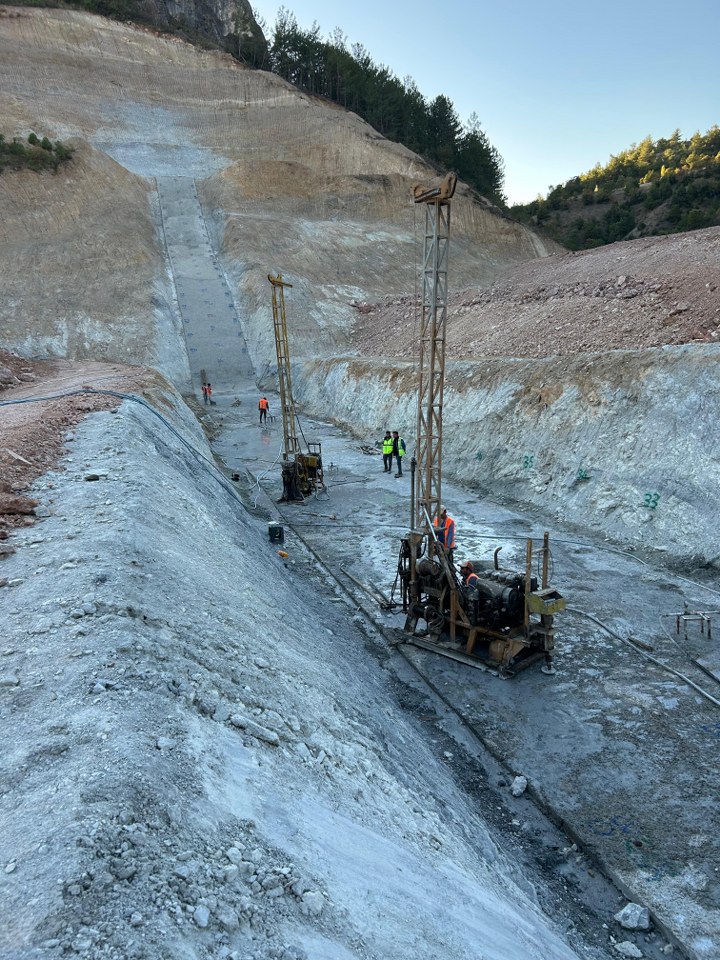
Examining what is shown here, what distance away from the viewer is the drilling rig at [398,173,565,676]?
9953 mm

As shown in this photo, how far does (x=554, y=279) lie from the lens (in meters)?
29.9

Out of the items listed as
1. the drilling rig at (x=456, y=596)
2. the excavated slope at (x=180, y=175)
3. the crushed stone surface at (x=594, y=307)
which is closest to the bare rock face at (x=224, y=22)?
the excavated slope at (x=180, y=175)

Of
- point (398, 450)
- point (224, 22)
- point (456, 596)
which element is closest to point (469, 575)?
point (456, 596)

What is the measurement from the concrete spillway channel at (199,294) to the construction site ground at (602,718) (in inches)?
854

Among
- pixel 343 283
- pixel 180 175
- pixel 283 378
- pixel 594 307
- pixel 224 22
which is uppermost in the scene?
pixel 224 22

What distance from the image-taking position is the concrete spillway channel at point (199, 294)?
118 ft

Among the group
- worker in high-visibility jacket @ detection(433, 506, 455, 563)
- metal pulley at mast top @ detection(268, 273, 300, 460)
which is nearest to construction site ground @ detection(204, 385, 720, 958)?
worker in high-visibility jacket @ detection(433, 506, 455, 563)

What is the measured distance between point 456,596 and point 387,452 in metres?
11.2

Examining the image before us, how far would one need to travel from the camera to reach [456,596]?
1070 cm

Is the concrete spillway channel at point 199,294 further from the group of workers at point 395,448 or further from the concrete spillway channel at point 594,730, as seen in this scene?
the concrete spillway channel at point 594,730

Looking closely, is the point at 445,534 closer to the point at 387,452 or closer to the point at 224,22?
the point at 387,452

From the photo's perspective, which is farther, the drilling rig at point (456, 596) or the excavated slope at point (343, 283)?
the excavated slope at point (343, 283)

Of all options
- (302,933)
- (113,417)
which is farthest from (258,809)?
(113,417)

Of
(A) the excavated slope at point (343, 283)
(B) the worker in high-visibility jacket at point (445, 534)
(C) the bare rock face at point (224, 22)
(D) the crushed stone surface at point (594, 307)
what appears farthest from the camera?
(C) the bare rock face at point (224, 22)
